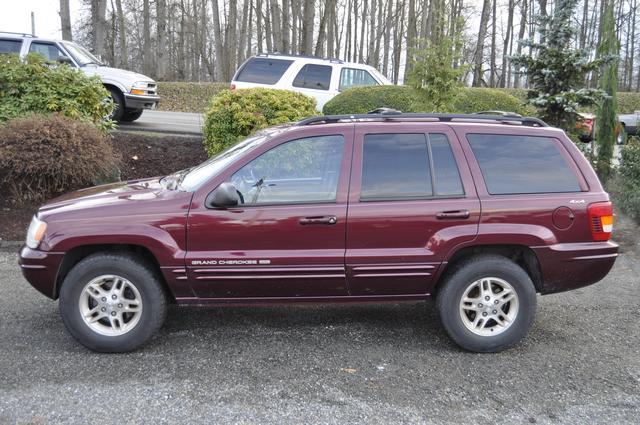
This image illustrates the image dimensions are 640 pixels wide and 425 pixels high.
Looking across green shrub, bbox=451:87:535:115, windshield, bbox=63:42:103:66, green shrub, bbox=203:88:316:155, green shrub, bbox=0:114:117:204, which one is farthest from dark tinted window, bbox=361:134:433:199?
windshield, bbox=63:42:103:66

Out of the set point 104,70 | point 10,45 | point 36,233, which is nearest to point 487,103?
point 36,233

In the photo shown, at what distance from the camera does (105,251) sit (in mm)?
4316

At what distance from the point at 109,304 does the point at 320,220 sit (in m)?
1.65

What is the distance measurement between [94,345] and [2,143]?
4.73m

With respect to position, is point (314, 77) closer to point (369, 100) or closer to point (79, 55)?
point (369, 100)

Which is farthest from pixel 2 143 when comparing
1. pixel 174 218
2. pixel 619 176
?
pixel 619 176

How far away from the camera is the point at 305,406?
3611 mm

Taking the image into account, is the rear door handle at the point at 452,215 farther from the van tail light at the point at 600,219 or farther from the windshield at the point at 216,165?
the windshield at the point at 216,165

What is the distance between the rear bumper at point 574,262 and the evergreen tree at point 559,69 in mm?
5668

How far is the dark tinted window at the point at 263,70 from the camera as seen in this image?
12.5 metres

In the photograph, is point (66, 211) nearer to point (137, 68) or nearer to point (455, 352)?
point (455, 352)

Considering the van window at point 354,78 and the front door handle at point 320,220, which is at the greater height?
the van window at point 354,78

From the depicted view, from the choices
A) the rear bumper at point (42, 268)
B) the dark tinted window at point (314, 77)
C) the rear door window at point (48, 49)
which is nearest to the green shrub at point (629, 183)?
the dark tinted window at point (314, 77)

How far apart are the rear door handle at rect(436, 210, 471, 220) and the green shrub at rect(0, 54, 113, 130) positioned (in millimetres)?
6514
